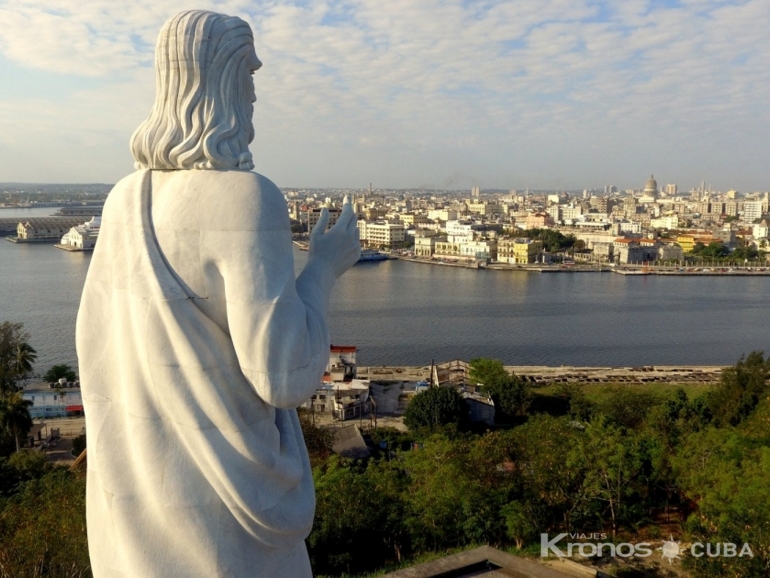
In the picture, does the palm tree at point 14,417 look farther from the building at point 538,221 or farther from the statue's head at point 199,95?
the building at point 538,221

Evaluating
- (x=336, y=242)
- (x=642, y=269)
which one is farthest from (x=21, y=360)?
(x=642, y=269)

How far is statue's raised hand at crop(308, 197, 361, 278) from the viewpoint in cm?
99

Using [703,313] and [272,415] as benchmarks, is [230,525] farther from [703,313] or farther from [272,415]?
[703,313]

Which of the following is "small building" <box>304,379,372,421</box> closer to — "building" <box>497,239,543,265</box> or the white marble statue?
the white marble statue

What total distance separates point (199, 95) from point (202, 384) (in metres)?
0.37

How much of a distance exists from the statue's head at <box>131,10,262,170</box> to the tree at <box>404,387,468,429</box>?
783 centimetres

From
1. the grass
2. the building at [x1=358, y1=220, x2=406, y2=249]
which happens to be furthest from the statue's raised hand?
the building at [x1=358, y1=220, x2=406, y2=249]

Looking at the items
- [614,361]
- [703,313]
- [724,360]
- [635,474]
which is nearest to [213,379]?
[635,474]

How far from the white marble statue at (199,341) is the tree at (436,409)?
25.4 feet

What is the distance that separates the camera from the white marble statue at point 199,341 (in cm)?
83

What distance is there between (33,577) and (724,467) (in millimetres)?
3871

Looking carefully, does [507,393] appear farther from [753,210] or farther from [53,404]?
[753,210]

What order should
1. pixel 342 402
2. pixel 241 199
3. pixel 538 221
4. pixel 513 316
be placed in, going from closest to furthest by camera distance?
1. pixel 241 199
2. pixel 342 402
3. pixel 513 316
4. pixel 538 221

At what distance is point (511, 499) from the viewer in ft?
14.0
